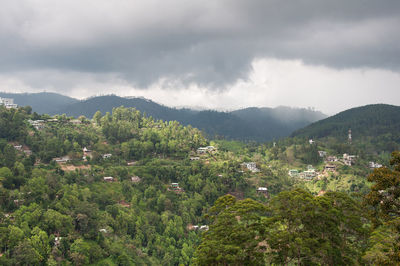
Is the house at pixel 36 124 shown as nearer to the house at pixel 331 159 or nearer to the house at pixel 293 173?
the house at pixel 293 173

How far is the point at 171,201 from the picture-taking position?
4891cm

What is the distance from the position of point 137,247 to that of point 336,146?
78270mm

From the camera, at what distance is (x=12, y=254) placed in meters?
25.8

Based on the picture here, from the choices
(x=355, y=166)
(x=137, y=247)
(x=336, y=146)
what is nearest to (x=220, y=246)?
(x=137, y=247)

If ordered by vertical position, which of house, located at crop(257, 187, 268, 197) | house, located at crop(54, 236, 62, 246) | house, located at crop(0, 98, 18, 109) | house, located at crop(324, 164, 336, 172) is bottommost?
house, located at crop(257, 187, 268, 197)

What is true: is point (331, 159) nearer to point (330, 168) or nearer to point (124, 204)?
point (330, 168)

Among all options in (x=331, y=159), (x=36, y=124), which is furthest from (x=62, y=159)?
(x=331, y=159)

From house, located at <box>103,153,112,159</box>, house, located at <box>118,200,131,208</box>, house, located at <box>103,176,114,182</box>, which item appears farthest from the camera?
house, located at <box>103,153,112,159</box>

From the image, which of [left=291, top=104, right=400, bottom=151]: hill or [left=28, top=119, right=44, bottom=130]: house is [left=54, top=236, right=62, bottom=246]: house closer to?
[left=28, top=119, right=44, bottom=130]: house

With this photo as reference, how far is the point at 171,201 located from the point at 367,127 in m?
124

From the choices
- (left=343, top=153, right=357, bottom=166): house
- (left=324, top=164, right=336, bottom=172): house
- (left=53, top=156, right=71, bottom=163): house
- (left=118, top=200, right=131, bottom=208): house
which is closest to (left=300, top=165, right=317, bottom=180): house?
(left=324, top=164, right=336, bottom=172): house

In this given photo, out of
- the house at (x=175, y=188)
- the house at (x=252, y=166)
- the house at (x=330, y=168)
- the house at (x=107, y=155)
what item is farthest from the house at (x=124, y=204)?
the house at (x=330, y=168)

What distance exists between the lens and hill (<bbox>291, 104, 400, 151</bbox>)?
127 meters

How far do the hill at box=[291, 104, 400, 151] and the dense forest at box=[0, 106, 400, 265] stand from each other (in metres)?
39.8
